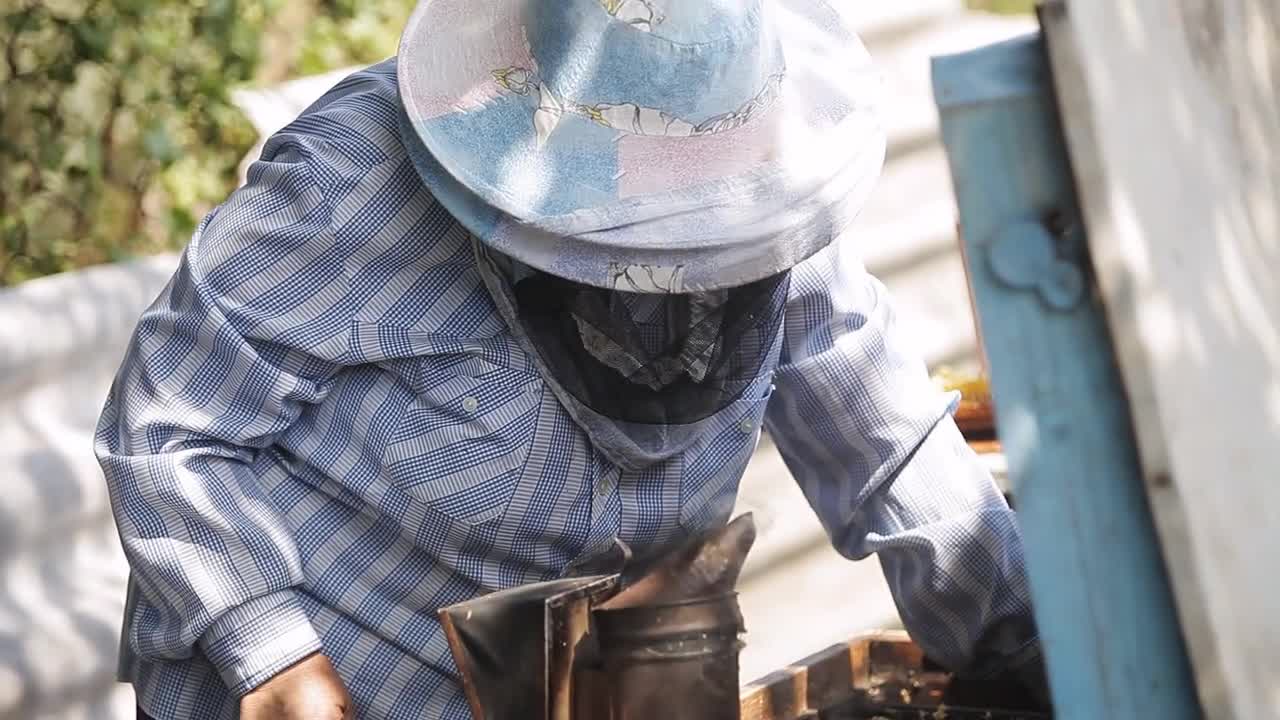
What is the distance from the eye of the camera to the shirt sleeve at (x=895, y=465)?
7.21 feet

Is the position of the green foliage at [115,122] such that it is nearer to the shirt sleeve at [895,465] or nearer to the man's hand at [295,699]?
the shirt sleeve at [895,465]

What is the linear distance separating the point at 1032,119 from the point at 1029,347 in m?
0.18

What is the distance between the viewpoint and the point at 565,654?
169cm

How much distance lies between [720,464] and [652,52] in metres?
0.59

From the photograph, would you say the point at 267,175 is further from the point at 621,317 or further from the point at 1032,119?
the point at 1032,119

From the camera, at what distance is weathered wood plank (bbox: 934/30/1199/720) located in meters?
1.35

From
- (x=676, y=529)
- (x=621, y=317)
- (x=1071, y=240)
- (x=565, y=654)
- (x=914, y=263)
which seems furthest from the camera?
(x=914, y=263)

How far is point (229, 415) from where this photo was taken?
196cm

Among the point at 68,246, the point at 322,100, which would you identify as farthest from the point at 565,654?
the point at 68,246

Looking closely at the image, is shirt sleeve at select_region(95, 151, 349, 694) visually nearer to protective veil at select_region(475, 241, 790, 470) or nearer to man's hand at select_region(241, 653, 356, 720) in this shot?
man's hand at select_region(241, 653, 356, 720)

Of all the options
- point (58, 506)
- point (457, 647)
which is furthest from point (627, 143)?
point (58, 506)

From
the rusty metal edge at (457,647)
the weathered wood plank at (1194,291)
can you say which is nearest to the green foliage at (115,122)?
the rusty metal edge at (457,647)

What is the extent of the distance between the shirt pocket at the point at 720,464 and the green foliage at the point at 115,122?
2203 millimetres

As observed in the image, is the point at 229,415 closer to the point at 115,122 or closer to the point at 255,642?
the point at 255,642
